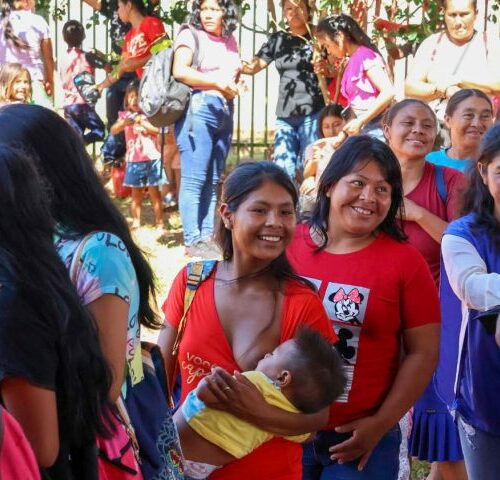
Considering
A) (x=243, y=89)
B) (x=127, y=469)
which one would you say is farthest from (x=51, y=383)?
(x=243, y=89)

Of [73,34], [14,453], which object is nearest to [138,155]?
[73,34]

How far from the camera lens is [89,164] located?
265 cm

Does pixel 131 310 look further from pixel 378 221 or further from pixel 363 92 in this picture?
pixel 363 92

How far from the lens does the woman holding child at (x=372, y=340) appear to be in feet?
11.5

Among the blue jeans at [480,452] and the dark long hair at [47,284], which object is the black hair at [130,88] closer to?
the blue jeans at [480,452]

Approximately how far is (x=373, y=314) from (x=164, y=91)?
18.2 ft

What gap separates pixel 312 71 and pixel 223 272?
644 centimetres

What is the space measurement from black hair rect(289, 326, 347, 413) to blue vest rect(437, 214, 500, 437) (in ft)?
Result: 1.82

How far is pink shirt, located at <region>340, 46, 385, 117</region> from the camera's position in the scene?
26.5 feet

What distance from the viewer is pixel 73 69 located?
11.3 m

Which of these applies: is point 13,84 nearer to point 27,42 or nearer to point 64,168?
point 27,42

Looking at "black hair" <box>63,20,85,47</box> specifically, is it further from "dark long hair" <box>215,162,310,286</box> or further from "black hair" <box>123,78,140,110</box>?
"dark long hair" <box>215,162,310,286</box>

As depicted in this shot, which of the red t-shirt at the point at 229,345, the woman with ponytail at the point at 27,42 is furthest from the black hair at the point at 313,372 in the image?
the woman with ponytail at the point at 27,42

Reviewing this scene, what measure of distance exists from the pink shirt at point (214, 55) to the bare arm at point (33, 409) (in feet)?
22.2
